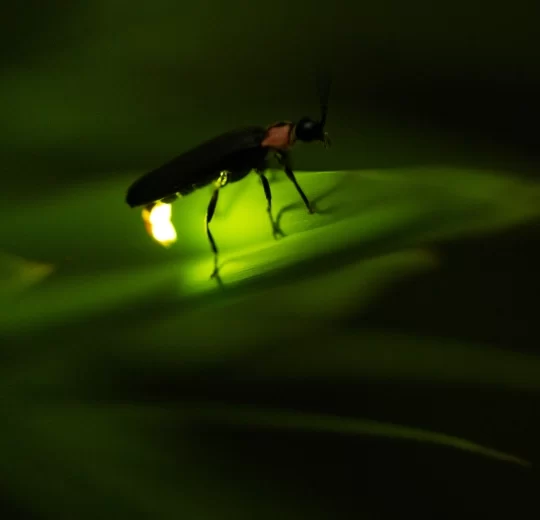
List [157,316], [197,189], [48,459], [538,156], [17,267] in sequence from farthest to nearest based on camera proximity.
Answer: [197,189] < [538,156] < [17,267] < [157,316] < [48,459]

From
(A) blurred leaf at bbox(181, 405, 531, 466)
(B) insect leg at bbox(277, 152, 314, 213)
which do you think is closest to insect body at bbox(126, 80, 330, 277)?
(B) insect leg at bbox(277, 152, 314, 213)

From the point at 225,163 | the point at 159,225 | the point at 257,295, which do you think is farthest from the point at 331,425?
Answer: the point at 225,163

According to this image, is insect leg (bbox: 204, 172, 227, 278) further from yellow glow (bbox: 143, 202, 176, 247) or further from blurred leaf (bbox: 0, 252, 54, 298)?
blurred leaf (bbox: 0, 252, 54, 298)

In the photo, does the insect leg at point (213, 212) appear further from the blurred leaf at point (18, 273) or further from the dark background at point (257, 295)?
the blurred leaf at point (18, 273)

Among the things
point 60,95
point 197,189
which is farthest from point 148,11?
point 197,189

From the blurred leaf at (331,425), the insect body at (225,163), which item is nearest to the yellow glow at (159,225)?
the insect body at (225,163)

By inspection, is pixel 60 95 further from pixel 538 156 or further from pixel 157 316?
pixel 538 156

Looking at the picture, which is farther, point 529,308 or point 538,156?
point 538,156
